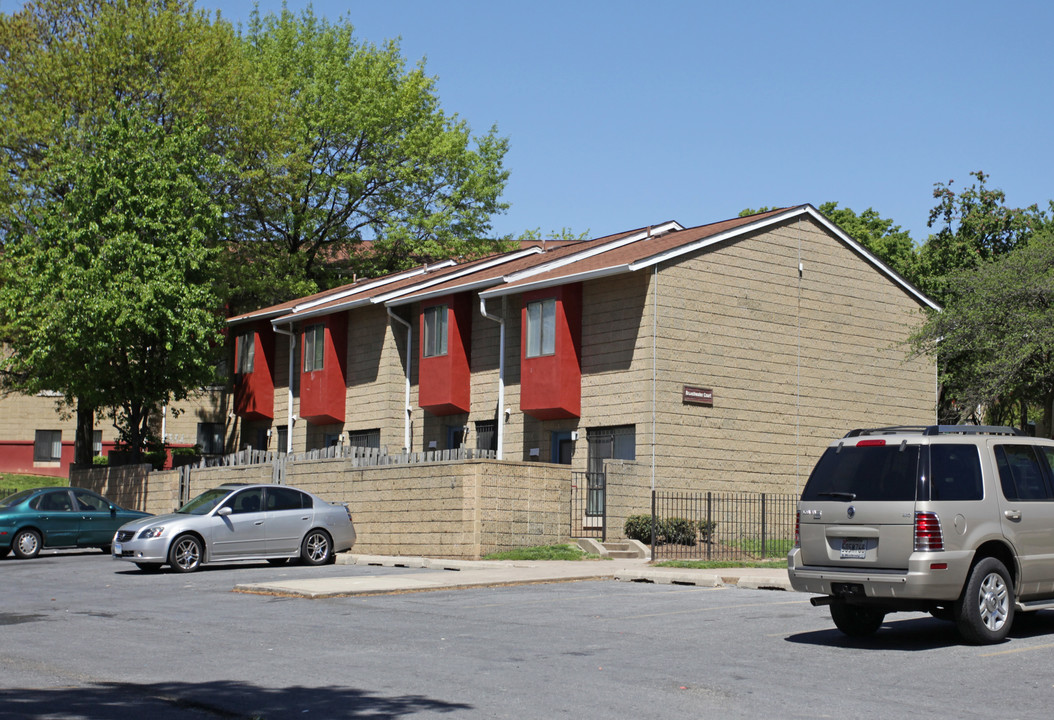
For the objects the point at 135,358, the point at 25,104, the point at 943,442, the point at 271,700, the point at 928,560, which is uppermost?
the point at 25,104

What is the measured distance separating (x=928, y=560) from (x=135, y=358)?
101 feet

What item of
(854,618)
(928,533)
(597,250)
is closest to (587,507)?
(597,250)

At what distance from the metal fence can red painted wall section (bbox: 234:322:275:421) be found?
59.0 feet

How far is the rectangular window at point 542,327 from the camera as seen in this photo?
94.8ft

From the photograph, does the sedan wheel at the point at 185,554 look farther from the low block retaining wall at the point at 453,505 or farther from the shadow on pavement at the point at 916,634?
the shadow on pavement at the point at 916,634

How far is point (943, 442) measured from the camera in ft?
36.3

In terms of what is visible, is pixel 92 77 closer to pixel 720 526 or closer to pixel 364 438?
pixel 364 438

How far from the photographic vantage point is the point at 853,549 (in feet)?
36.5

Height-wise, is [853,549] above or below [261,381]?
below

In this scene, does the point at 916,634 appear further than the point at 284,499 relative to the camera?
No

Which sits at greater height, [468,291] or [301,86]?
[301,86]

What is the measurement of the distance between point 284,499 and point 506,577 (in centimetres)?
535

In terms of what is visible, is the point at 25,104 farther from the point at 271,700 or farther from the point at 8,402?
the point at 271,700

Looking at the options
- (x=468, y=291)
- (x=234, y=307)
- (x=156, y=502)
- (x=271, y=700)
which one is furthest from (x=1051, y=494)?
(x=234, y=307)
